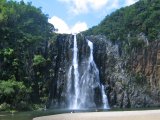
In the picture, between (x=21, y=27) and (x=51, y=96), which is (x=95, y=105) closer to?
(x=51, y=96)

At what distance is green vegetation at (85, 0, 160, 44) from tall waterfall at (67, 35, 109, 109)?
10.4 metres

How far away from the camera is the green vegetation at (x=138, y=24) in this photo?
261 ft

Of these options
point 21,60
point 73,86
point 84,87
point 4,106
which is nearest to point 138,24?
point 84,87

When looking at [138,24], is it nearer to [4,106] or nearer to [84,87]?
[84,87]

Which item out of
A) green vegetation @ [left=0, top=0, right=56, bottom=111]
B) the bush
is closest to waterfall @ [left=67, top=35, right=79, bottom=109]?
green vegetation @ [left=0, top=0, right=56, bottom=111]

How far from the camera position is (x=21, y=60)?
7069 centimetres

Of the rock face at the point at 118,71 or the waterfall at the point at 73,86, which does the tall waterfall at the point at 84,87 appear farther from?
the rock face at the point at 118,71

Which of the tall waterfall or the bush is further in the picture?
the tall waterfall

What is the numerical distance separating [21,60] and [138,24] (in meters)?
27.1

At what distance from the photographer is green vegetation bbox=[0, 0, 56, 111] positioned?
60188 millimetres

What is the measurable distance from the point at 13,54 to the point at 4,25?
7.60 m

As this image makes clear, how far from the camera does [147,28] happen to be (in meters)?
80.4

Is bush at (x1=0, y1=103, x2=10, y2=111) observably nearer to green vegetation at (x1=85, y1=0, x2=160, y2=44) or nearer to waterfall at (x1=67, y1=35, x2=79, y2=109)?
waterfall at (x1=67, y1=35, x2=79, y2=109)

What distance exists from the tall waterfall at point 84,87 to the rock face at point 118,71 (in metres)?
0.90
